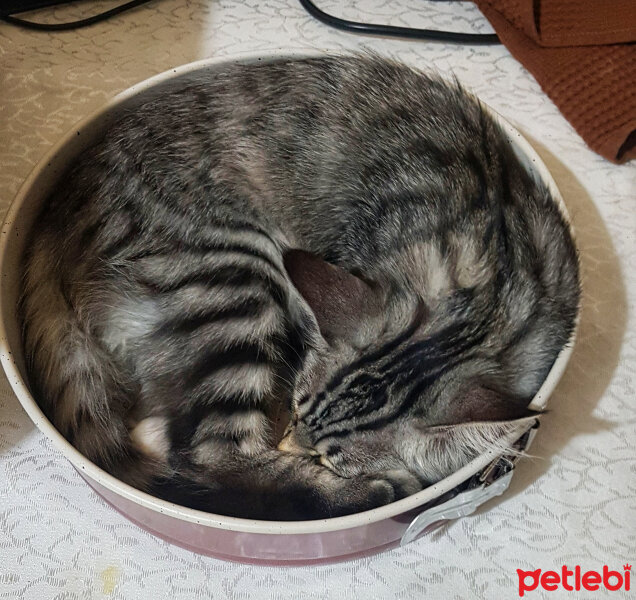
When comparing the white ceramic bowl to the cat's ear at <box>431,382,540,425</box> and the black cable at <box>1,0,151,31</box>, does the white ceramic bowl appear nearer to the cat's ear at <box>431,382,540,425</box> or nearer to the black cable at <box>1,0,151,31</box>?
the cat's ear at <box>431,382,540,425</box>

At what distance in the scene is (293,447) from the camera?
0.94 meters

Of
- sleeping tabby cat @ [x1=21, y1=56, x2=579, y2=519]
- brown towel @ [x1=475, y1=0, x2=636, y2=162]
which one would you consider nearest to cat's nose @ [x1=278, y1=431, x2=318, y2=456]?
sleeping tabby cat @ [x1=21, y1=56, x2=579, y2=519]

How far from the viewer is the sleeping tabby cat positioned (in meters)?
0.87

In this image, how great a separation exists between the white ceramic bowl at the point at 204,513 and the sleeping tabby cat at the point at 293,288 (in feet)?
0.09

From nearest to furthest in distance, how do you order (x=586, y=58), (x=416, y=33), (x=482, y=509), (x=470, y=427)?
(x=470, y=427) → (x=482, y=509) → (x=586, y=58) → (x=416, y=33)

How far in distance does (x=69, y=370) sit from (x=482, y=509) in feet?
2.04

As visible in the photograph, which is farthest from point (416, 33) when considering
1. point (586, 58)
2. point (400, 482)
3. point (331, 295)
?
point (400, 482)

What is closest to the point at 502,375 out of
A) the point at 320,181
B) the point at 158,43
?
A: the point at 320,181

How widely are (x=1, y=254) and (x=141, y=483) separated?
39 cm

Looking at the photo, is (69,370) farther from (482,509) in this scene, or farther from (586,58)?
(586,58)

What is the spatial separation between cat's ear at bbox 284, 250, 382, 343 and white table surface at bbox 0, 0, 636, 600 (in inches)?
13.3

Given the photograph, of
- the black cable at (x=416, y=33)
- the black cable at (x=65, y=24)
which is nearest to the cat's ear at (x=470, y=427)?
the black cable at (x=416, y=33)

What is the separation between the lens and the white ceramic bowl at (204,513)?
80 centimetres

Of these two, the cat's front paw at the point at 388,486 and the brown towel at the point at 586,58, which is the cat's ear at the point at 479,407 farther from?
the brown towel at the point at 586,58
